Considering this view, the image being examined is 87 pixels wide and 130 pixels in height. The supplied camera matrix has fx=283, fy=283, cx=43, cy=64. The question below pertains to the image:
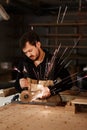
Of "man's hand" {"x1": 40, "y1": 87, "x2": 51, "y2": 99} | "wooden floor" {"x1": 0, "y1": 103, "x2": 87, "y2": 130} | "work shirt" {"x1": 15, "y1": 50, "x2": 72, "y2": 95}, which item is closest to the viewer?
"wooden floor" {"x1": 0, "y1": 103, "x2": 87, "y2": 130}

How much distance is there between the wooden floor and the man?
0.38 m

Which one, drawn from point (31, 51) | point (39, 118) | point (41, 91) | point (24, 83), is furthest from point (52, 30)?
point (39, 118)

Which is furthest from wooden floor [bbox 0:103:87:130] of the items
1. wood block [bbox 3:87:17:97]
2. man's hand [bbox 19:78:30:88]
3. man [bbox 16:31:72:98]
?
wood block [bbox 3:87:17:97]

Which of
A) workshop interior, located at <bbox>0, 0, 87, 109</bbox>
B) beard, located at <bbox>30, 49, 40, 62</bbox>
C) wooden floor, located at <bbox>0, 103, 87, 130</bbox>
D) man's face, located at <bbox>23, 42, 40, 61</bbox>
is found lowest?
wooden floor, located at <bbox>0, 103, 87, 130</bbox>

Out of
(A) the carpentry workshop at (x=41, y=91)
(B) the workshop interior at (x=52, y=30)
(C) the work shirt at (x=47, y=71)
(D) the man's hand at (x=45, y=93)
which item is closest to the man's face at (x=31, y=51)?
(A) the carpentry workshop at (x=41, y=91)

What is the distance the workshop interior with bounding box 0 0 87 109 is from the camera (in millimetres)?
4922

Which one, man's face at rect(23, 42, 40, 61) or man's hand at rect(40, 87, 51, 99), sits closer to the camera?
man's hand at rect(40, 87, 51, 99)

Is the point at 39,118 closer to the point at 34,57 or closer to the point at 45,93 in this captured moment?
the point at 45,93

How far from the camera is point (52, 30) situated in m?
5.93

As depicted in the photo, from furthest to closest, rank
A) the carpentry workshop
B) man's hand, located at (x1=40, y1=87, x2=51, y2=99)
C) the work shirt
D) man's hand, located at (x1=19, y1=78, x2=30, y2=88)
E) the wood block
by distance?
the wood block → the work shirt → man's hand, located at (x1=19, y1=78, x2=30, y2=88) → man's hand, located at (x1=40, y1=87, x2=51, y2=99) → the carpentry workshop

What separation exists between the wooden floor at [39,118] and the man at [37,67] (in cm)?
38

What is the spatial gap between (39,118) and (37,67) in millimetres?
873

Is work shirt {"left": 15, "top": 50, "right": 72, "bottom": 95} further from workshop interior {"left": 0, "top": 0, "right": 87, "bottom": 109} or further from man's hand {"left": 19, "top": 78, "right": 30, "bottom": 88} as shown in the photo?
workshop interior {"left": 0, "top": 0, "right": 87, "bottom": 109}

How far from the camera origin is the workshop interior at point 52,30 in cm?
492
